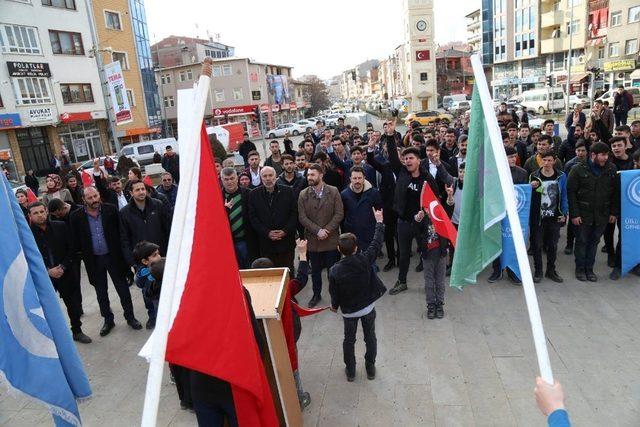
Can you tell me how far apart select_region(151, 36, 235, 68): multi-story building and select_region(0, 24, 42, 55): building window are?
33334 mm

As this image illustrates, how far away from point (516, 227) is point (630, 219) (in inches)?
217

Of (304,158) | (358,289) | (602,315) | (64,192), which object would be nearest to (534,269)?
(602,315)

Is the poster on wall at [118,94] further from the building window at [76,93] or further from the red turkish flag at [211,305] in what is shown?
the red turkish flag at [211,305]

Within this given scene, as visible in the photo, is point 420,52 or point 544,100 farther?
point 420,52

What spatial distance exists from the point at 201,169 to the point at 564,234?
7906 millimetres

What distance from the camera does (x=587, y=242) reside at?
6426 mm

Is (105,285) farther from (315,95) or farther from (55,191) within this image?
(315,95)

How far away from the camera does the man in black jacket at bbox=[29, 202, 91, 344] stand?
5.62 meters

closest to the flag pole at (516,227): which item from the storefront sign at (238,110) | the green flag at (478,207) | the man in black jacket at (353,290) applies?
the green flag at (478,207)

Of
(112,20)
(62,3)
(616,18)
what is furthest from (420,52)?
(62,3)

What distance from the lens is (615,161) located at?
7105 millimetres

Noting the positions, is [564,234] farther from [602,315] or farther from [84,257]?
[84,257]

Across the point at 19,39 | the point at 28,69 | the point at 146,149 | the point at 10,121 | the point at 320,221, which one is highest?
the point at 19,39

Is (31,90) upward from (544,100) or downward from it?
upward
